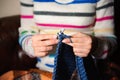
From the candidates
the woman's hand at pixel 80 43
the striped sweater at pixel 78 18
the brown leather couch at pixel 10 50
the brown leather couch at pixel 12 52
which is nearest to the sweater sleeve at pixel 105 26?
the striped sweater at pixel 78 18

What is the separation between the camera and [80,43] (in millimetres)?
694

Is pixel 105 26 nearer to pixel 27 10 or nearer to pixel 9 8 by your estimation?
pixel 27 10

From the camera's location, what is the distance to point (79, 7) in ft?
2.73

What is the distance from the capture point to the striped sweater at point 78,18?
831mm

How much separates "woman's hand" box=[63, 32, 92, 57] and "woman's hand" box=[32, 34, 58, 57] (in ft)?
0.13

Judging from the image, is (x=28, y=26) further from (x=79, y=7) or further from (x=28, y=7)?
(x=79, y=7)

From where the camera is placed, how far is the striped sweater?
2.73ft

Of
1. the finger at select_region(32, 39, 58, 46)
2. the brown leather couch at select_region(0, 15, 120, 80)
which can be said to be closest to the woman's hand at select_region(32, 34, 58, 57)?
the finger at select_region(32, 39, 58, 46)

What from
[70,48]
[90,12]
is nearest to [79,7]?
[90,12]

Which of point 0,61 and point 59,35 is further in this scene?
point 0,61

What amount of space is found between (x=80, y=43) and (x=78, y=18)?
167 millimetres

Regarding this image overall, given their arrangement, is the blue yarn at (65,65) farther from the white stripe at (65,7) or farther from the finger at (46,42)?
the white stripe at (65,7)

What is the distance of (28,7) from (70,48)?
1.00ft

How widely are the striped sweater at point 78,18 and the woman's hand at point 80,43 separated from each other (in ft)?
0.35
